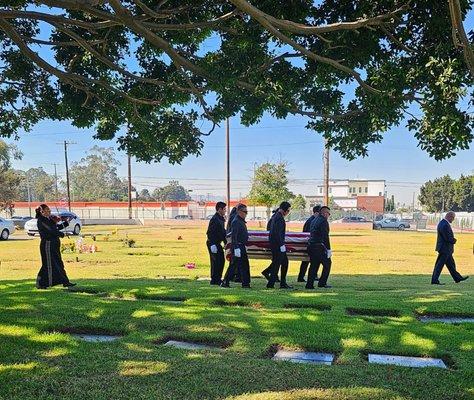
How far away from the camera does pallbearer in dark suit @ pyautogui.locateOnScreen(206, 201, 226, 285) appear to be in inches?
406

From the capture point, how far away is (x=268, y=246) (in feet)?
36.5

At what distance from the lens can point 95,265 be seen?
613 inches

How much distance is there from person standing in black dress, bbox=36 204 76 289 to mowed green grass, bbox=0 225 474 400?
0.39 meters

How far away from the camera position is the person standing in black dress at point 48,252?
30.5 feet

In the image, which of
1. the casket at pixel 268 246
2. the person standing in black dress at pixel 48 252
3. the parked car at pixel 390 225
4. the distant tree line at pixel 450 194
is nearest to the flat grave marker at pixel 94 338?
the person standing in black dress at pixel 48 252

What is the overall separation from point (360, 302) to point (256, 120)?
348 cm

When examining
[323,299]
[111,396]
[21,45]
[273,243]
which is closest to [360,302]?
[323,299]

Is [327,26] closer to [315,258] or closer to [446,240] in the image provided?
[315,258]

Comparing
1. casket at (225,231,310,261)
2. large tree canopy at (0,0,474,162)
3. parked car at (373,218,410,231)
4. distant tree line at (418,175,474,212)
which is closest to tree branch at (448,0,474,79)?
large tree canopy at (0,0,474,162)

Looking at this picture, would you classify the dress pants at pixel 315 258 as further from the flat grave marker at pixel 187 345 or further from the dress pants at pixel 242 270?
the flat grave marker at pixel 187 345

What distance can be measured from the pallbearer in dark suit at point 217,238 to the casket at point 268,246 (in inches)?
11.8

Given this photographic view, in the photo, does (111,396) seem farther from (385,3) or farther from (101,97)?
(101,97)

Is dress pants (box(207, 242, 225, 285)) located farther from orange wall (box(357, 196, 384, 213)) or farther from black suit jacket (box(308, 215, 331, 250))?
orange wall (box(357, 196, 384, 213))

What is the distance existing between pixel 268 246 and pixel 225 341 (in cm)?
565
